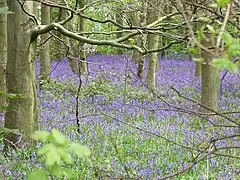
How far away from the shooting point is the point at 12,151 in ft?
20.2

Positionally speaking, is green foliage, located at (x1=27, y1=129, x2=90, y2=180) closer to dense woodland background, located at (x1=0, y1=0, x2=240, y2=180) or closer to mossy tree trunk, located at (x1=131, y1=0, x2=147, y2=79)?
dense woodland background, located at (x1=0, y1=0, x2=240, y2=180)

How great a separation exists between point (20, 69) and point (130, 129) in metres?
2.89

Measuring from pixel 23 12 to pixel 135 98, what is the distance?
7305 mm

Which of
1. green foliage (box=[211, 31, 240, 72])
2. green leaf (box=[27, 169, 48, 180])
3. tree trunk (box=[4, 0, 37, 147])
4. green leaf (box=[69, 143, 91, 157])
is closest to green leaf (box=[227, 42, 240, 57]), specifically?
green foliage (box=[211, 31, 240, 72])

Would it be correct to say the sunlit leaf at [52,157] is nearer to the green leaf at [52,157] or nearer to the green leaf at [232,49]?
the green leaf at [52,157]

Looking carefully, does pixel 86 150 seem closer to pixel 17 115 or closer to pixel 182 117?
pixel 17 115

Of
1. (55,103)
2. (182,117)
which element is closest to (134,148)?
(182,117)

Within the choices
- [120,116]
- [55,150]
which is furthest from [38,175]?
[120,116]

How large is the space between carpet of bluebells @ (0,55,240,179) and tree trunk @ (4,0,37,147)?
46 centimetres

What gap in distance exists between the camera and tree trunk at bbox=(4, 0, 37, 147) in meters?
6.05

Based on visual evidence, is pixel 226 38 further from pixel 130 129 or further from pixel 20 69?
pixel 130 129

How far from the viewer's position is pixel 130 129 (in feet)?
27.7

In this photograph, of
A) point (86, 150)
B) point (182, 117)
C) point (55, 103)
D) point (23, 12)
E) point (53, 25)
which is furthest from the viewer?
point (55, 103)

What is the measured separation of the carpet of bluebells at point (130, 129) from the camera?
5172 millimetres
